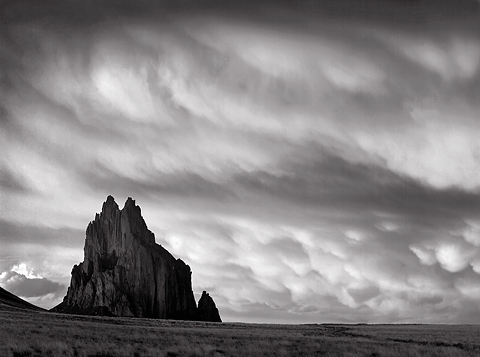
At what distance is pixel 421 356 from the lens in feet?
102

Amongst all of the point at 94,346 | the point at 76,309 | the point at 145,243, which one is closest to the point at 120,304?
the point at 76,309

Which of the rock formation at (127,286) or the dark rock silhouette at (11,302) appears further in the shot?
the rock formation at (127,286)

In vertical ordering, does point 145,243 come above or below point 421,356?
above

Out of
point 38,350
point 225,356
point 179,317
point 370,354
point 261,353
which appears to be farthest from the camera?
point 179,317

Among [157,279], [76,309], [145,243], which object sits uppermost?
[145,243]

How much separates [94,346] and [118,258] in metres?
176

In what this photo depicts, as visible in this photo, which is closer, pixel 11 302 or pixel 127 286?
pixel 11 302

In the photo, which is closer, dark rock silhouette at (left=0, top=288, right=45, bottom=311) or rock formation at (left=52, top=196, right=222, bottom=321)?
dark rock silhouette at (left=0, top=288, right=45, bottom=311)

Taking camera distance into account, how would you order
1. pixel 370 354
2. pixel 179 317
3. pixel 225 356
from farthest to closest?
pixel 179 317 → pixel 370 354 → pixel 225 356

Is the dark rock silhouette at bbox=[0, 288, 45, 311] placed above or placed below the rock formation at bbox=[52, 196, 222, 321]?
below

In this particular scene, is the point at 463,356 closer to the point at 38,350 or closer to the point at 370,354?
the point at 370,354

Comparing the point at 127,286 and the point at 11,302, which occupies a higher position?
the point at 127,286

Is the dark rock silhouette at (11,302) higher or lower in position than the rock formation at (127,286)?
lower

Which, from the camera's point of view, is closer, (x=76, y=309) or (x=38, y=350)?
(x=38, y=350)
